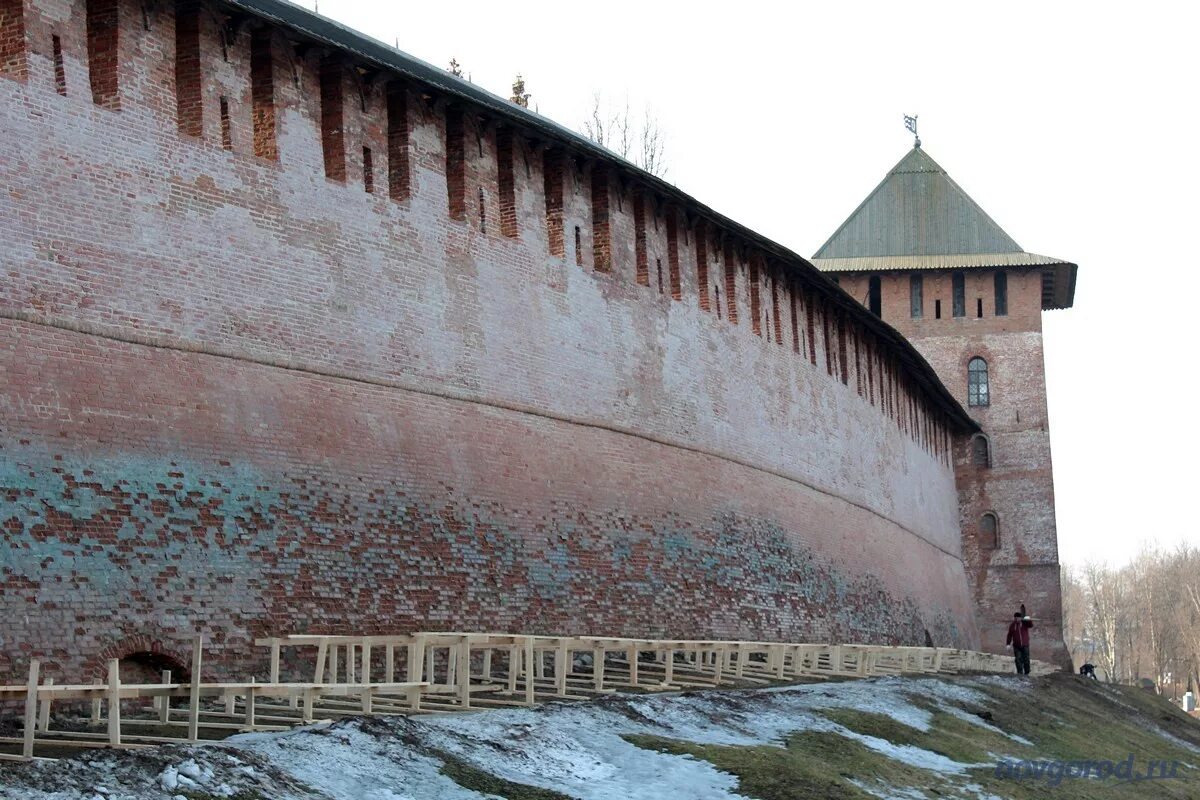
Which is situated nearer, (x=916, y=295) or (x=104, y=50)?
(x=104, y=50)

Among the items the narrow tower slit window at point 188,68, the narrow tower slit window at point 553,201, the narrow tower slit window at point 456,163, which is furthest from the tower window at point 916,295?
the narrow tower slit window at point 188,68

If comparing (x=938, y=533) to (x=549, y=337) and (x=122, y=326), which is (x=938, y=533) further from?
(x=122, y=326)

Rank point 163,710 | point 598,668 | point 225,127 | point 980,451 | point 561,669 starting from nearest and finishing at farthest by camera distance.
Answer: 1. point 163,710
2. point 561,669
3. point 598,668
4. point 225,127
5. point 980,451

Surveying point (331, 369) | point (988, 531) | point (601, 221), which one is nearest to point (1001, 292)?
point (988, 531)

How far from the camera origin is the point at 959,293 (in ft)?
111

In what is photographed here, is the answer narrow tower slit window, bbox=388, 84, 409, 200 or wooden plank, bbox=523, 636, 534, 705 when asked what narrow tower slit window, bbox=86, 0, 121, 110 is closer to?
narrow tower slit window, bbox=388, 84, 409, 200

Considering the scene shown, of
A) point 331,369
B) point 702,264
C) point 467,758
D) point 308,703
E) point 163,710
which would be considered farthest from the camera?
point 702,264

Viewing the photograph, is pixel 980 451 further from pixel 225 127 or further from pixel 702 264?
pixel 225 127

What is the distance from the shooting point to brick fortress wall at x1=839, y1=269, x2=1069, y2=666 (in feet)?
109

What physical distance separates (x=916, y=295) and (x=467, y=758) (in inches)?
1028

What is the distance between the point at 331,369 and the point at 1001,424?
74.6 feet

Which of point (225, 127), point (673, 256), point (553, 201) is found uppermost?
point (553, 201)

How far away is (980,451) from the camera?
33906 millimetres

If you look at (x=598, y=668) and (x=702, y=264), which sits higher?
(x=702, y=264)
